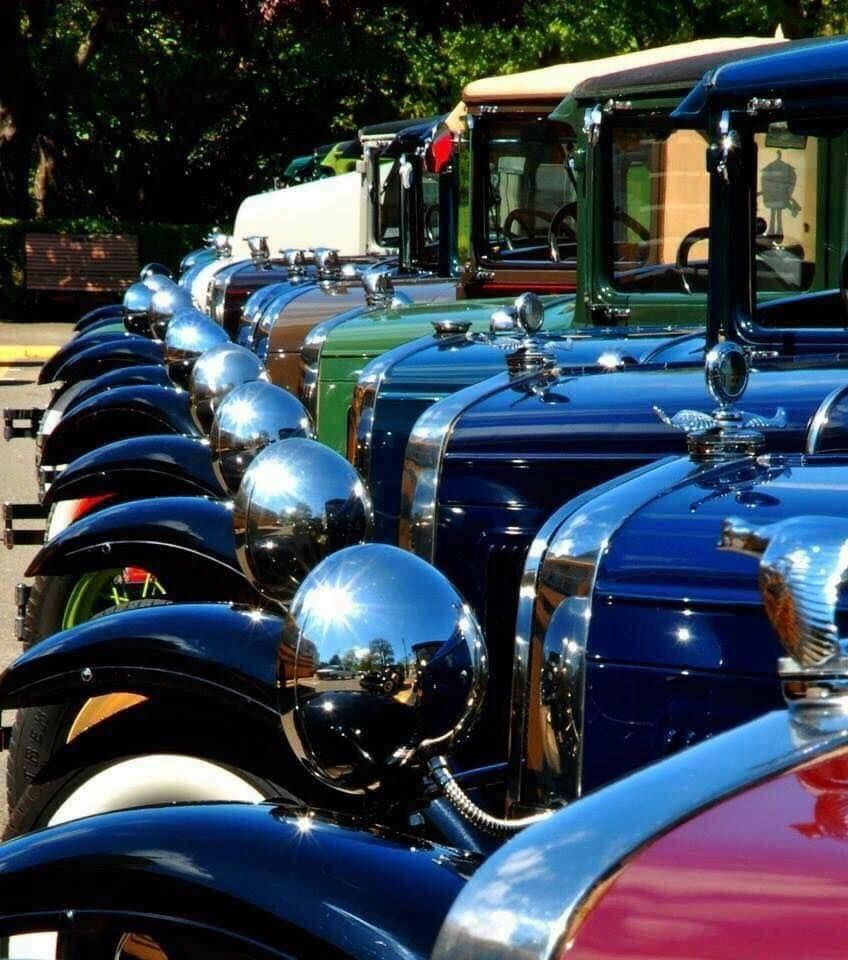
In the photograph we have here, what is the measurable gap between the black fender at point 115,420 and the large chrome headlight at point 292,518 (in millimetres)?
3021

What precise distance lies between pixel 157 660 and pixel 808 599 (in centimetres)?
208

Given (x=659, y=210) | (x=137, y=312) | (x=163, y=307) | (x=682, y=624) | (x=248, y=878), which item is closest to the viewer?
(x=248, y=878)

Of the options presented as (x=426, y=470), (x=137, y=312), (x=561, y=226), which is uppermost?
(x=561, y=226)

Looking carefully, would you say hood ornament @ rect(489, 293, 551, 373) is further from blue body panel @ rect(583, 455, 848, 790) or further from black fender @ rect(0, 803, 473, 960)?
black fender @ rect(0, 803, 473, 960)

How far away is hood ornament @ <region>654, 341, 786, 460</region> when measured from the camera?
9.71ft

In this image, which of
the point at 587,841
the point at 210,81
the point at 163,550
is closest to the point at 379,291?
the point at 163,550

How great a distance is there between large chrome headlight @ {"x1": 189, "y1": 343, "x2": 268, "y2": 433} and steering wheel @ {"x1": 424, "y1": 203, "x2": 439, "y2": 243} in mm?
3795

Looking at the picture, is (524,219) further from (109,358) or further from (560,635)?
(560,635)

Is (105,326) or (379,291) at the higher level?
(379,291)

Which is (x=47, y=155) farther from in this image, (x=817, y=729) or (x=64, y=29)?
(x=817, y=729)

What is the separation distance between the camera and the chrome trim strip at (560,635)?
2.70 meters

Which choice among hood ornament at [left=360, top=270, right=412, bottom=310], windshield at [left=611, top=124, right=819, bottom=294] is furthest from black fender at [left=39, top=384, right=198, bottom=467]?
windshield at [left=611, top=124, right=819, bottom=294]

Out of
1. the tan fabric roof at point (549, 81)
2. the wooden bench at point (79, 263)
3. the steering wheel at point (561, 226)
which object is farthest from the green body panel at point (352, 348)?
the wooden bench at point (79, 263)

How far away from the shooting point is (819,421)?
10.9 ft
